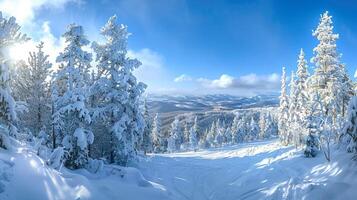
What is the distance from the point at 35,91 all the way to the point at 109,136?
8.62 metres

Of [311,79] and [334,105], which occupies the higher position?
[311,79]

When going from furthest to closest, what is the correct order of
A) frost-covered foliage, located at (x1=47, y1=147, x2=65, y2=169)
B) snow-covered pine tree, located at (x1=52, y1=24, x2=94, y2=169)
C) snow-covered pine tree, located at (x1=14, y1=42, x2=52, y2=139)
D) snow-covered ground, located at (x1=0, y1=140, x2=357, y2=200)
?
snow-covered pine tree, located at (x1=14, y1=42, x2=52, y2=139) → snow-covered pine tree, located at (x1=52, y1=24, x2=94, y2=169) → frost-covered foliage, located at (x1=47, y1=147, x2=65, y2=169) → snow-covered ground, located at (x1=0, y1=140, x2=357, y2=200)

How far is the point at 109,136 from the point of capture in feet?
77.2

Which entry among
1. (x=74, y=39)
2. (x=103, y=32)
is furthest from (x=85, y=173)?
(x=103, y=32)

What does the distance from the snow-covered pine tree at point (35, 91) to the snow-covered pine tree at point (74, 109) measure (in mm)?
7215

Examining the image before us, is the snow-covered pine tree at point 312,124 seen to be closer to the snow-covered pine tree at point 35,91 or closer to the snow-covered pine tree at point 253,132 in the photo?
the snow-covered pine tree at point 35,91

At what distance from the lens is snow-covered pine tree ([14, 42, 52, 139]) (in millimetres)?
27094

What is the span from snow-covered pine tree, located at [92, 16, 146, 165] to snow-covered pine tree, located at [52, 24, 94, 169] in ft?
10.8

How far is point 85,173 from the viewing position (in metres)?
16.0

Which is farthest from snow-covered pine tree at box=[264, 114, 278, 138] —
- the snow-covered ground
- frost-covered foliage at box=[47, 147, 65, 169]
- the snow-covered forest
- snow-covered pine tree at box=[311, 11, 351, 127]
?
frost-covered foliage at box=[47, 147, 65, 169]

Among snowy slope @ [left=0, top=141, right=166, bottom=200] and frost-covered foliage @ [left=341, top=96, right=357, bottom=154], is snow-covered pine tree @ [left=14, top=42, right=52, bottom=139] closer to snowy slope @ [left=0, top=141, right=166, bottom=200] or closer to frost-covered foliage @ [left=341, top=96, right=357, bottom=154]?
snowy slope @ [left=0, top=141, right=166, bottom=200]

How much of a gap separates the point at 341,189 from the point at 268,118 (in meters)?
106

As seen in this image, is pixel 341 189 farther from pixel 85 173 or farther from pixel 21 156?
pixel 21 156

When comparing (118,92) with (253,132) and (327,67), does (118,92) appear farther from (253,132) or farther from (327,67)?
(253,132)
